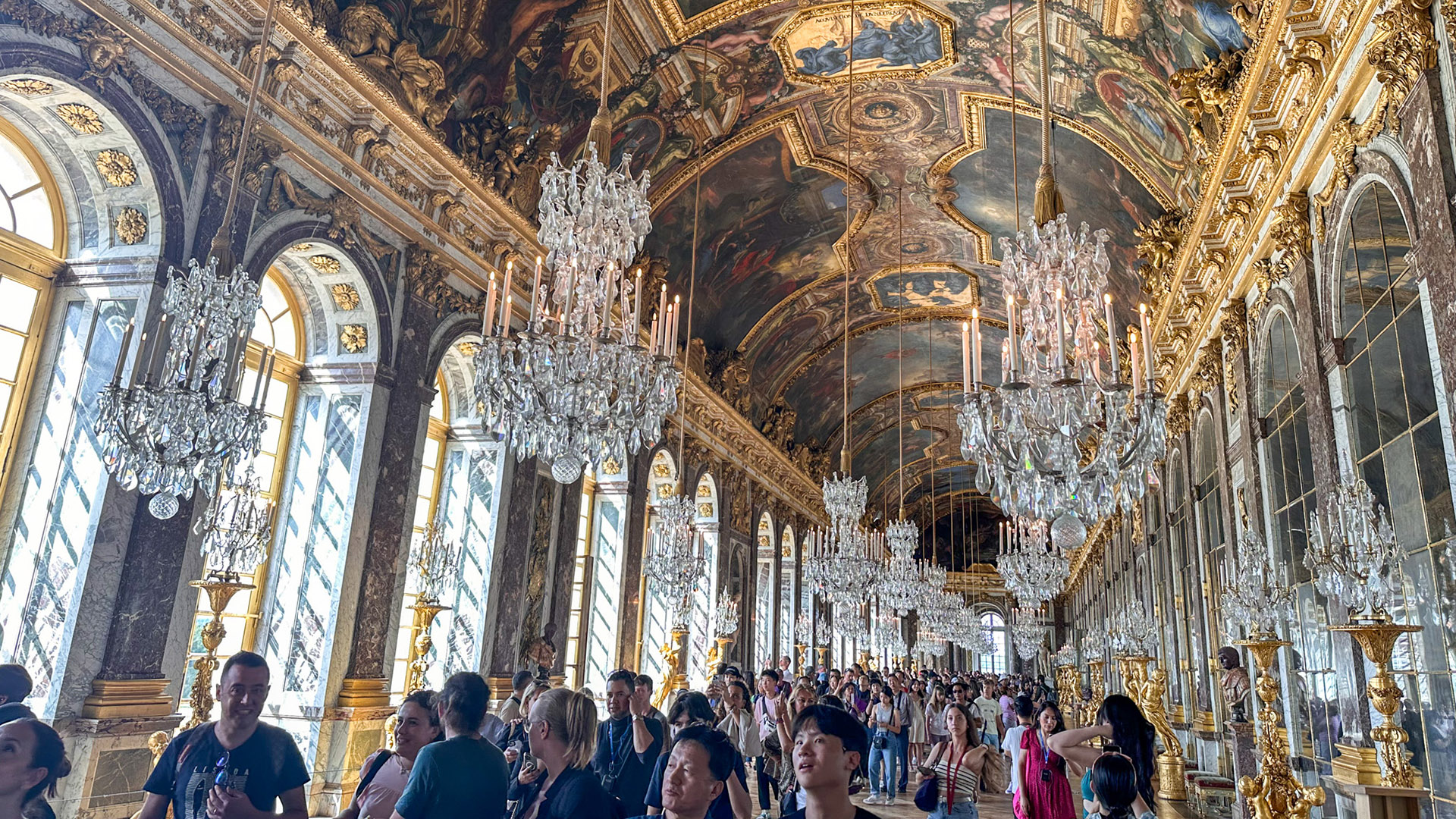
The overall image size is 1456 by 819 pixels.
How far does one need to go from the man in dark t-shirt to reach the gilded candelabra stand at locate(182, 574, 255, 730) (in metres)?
2.50

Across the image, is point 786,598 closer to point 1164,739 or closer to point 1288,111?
point 1164,739

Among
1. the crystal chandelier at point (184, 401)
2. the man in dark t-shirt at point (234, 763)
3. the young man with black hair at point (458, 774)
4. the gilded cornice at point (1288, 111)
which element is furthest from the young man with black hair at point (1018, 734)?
the crystal chandelier at point (184, 401)

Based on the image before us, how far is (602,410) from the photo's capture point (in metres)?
5.18

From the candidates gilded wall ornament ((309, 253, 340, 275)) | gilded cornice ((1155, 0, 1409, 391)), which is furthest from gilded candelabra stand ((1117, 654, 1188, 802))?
gilded wall ornament ((309, 253, 340, 275))

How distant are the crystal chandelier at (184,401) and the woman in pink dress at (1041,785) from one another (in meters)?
4.64

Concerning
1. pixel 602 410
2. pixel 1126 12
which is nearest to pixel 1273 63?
pixel 1126 12

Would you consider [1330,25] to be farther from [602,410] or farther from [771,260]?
[771,260]

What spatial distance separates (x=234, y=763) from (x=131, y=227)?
5.06m

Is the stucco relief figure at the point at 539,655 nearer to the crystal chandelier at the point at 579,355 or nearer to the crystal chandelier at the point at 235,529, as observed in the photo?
the crystal chandelier at the point at 235,529

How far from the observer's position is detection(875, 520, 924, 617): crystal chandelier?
13523 millimetres

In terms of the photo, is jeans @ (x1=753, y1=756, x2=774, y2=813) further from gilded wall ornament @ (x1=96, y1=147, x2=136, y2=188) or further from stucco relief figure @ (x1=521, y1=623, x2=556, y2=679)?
gilded wall ornament @ (x1=96, y1=147, x2=136, y2=188)

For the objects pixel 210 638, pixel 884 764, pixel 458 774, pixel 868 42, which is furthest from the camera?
pixel 868 42

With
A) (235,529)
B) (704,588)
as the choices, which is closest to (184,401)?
(235,529)

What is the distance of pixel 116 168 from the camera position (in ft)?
21.9
